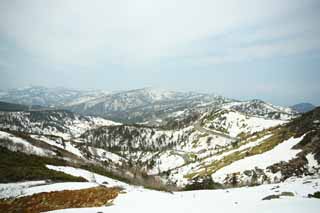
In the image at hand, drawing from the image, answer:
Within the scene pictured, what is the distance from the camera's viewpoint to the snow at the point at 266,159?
92069 mm

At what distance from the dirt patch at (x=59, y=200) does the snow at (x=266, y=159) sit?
260ft

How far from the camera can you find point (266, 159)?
3900 inches

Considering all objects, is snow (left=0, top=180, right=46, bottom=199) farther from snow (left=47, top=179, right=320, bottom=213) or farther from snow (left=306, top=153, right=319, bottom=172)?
snow (left=306, top=153, right=319, bottom=172)

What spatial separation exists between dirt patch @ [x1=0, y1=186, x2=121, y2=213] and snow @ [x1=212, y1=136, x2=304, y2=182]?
3120 inches

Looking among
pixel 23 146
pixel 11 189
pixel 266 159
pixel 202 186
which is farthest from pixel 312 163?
pixel 23 146

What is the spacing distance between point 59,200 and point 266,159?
3508 inches

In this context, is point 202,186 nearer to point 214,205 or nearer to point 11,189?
point 11,189

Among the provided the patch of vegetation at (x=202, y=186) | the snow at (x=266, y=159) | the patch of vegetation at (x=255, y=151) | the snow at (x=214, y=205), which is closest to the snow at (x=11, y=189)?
the snow at (x=214, y=205)

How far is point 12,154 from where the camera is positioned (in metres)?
93.9

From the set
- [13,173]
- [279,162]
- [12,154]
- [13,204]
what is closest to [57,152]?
[12,154]

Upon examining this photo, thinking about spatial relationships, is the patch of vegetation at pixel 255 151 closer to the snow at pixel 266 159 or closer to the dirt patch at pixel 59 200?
the snow at pixel 266 159

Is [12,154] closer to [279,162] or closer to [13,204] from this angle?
[13,204]

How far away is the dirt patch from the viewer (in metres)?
26.7

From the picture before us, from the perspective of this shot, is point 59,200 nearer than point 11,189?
Yes
